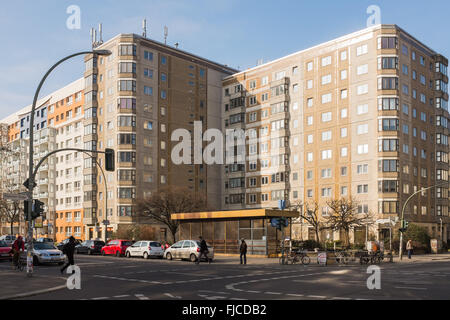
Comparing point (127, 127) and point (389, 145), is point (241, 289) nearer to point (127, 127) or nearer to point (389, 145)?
point (389, 145)

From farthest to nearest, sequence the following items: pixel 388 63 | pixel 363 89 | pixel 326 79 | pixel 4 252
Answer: pixel 326 79, pixel 363 89, pixel 388 63, pixel 4 252

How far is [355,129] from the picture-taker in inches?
2842

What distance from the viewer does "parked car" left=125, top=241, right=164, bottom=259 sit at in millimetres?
42375

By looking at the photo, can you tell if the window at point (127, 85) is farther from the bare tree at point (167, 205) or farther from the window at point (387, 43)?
the window at point (387, 43)

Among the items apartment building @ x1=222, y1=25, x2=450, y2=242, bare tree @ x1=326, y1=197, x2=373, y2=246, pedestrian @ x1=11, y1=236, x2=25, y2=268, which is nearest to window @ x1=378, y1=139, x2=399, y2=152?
apartment building @ x1=222, y1=25, x2=450, y2=242

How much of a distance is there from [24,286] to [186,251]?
68.0 feet

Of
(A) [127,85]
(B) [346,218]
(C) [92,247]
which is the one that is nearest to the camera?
(C) [92,247]

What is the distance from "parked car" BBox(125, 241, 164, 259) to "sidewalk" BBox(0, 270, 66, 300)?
67.6 ft

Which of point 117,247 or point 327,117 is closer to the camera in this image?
point 117,247

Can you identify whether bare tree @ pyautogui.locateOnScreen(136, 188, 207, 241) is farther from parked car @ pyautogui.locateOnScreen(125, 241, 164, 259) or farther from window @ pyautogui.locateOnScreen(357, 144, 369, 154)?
window @ pyautogui.locateOnScreen(357, 144, 369, 154)

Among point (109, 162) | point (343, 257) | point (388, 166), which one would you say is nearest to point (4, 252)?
point (109, 162)

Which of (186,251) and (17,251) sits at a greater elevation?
(17,251)

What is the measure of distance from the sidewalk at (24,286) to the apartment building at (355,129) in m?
51.9
